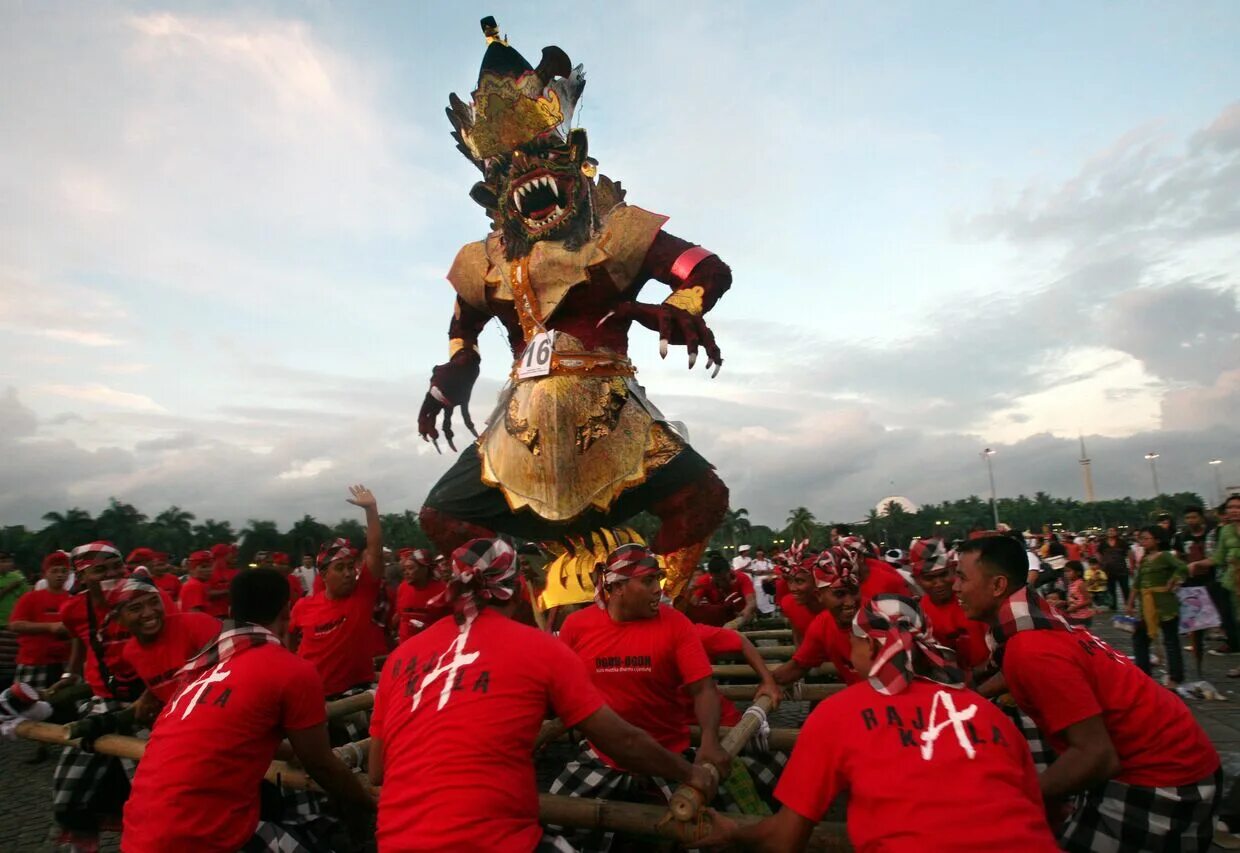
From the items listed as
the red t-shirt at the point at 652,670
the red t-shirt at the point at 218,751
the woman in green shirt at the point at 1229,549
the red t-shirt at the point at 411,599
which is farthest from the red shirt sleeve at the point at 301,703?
the woman in green shirt at the point at 1229,549

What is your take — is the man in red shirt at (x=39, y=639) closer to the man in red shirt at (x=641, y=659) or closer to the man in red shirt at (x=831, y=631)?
the man in red shirt at (x=641, y=659)

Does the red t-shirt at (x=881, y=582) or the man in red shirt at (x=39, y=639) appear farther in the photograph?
the man in red shirt at (x=39, y=639)

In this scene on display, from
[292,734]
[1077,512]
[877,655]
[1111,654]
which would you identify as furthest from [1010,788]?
[1077,512]

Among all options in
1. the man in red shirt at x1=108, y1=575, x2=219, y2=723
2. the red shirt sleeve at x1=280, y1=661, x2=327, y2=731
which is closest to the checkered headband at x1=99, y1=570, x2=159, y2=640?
the man in red shirt at x1=108, y1=575, x2=219, y2=723

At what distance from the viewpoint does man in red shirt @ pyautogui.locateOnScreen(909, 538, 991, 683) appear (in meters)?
4.58

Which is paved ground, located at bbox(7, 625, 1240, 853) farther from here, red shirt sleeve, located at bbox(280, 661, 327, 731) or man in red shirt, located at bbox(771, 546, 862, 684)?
red shirt sleeve, located at bbox(280, 661, 327, 731)

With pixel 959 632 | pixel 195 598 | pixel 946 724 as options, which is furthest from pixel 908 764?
pixel 195 598

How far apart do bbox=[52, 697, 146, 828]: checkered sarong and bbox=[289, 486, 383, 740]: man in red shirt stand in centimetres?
117

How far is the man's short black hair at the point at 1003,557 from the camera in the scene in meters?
2.90

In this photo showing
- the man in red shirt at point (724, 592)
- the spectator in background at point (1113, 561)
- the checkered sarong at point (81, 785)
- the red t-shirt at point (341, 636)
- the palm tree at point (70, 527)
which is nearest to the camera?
the checkered sarong at point (81, 785)

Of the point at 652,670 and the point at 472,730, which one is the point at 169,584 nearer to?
the point at 652,670

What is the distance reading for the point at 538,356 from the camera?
548 centimetres

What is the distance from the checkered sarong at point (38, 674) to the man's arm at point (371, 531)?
11.7 feet

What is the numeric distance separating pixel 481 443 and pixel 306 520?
39.1 feet
